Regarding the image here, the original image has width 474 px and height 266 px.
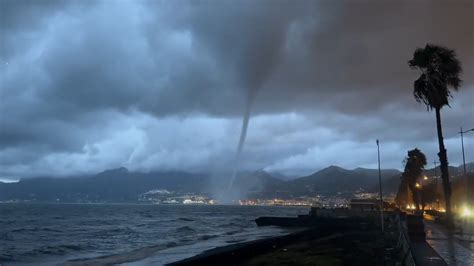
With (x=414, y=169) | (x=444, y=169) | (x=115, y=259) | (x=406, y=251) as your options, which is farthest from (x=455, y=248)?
(x=414, y=169)

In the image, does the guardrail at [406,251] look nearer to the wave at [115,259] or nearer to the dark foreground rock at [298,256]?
the dark foreground rock at [298,256]

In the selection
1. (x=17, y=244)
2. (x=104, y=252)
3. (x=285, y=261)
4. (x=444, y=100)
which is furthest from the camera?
(x=17, y=244)

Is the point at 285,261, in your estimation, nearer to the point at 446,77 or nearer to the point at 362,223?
the point at 446,77

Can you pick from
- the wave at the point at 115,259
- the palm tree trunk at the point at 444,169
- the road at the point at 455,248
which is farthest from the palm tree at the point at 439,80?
the wave at the point at 115,259

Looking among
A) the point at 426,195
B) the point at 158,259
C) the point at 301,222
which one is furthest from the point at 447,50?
the point at 426,195

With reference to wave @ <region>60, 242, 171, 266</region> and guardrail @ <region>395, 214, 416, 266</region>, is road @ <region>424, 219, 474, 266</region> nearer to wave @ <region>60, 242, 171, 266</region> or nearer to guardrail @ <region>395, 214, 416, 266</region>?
guardrail @ <region>395, 214, 416, 266</region>

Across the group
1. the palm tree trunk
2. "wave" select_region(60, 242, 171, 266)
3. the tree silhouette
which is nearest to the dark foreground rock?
the palm tree trunk

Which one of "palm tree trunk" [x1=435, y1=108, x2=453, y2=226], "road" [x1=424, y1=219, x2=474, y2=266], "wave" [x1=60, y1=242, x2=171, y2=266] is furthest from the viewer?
"wave" [x1=60, y1=242, x2=171, y2=266]

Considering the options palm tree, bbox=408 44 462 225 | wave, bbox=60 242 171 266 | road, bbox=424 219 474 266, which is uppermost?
palm tree, bbox=408 44 462 225

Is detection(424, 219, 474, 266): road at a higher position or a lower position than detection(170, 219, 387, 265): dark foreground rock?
higher
